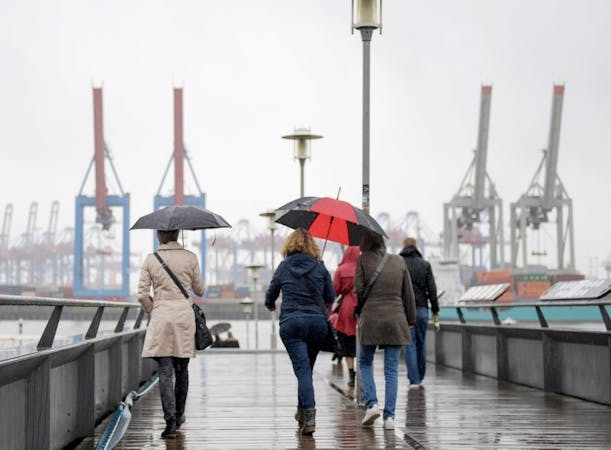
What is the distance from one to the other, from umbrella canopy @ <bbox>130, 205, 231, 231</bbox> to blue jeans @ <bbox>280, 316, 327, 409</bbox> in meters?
0.88

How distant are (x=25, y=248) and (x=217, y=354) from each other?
166435 millimetres

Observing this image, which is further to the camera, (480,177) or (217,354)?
(480,177)

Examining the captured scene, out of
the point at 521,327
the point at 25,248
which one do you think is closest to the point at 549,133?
the point at 521,327

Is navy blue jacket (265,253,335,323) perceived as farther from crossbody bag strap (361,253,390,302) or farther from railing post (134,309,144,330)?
railing post (134,309,144,330)

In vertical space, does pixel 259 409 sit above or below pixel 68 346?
below

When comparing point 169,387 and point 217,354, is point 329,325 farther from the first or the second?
point 217,354

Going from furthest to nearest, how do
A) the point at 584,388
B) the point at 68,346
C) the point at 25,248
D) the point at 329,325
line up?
the point at 25,248
the point at 584,388
the point at 329,325
the point at 68,346

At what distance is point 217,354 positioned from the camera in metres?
23.2

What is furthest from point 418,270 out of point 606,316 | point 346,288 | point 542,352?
point 606,316

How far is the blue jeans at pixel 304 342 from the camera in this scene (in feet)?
24.2

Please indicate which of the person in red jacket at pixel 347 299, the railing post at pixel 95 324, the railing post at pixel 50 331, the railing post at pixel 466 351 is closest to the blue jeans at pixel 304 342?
the railing post at pixel 95 324

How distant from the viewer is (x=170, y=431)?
7.51m

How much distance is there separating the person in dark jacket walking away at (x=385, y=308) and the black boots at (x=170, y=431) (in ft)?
4.62

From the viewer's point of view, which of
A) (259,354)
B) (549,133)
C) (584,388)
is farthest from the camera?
(549,133)
